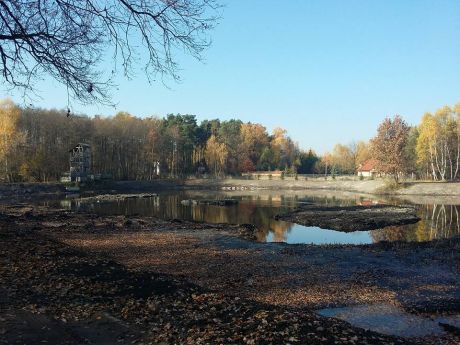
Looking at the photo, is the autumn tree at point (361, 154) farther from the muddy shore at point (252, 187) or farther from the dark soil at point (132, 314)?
the dark soil at point (132, 314)

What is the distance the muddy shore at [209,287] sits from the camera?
7.30 m

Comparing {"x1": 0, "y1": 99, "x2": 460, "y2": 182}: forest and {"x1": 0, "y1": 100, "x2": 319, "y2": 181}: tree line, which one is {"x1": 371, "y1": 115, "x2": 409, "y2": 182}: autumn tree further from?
{"x1": 0, "y1": 100, "x2": 319, "y2": 181}: tree line

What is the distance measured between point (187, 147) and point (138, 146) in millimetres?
19725

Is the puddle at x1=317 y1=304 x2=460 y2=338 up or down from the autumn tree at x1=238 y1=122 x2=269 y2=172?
down

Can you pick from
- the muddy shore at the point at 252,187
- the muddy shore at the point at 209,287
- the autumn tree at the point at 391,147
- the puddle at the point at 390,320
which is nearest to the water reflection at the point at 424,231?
the muddy shore at the point at 209,287

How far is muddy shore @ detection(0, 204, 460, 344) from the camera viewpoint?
7.30 meters

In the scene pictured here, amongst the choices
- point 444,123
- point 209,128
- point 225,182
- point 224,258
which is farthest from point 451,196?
point 209,128

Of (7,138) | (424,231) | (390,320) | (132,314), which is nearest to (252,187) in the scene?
(7,138)

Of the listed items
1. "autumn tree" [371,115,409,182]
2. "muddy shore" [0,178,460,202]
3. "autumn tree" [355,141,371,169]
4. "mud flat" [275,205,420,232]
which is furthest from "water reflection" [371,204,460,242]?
"autumn tree" [355,141,371,169]

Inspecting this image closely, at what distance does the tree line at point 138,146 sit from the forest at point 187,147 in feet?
0.53

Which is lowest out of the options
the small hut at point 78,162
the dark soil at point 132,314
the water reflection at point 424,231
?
the water reflection at point 424,231

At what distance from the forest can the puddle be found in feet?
232

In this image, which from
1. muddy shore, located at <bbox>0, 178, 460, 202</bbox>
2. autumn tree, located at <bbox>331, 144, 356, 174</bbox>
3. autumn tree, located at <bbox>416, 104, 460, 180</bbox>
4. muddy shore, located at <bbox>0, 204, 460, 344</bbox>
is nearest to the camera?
muddy shore, located at <bbox>0, 204, 460, 344</bbox>

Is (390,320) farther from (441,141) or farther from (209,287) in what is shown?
(441,141)
